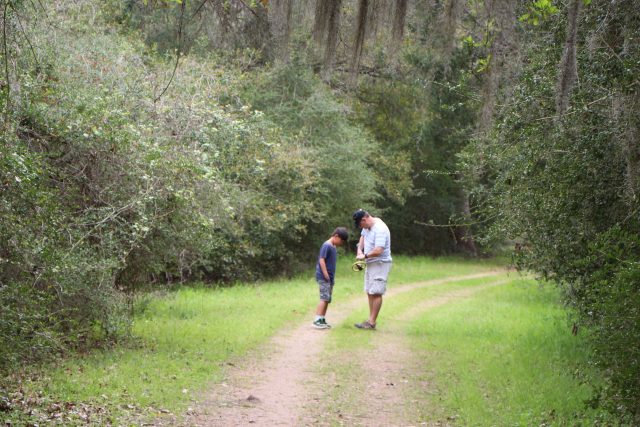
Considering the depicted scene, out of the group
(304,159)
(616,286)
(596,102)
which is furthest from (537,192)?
(304,159)

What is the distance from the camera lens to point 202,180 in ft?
38.8

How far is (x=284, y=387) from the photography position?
9.77 meters

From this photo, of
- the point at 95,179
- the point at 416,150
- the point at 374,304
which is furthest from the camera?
the point at 416,150

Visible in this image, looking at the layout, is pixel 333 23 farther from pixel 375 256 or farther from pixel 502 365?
pixel 375 256

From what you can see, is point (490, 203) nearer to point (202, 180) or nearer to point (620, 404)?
point (202, 180)

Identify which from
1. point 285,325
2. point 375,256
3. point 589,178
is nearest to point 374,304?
point 375,256

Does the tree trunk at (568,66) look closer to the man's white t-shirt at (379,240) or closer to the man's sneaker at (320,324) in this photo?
the man's white t-shirt at (379,240)

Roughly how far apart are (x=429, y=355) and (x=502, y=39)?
245 inches

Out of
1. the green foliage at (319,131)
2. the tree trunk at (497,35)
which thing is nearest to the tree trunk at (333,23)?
the tree trunk at (497,35)

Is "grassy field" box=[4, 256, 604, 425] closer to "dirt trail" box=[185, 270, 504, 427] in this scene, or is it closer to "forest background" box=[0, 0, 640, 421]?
"dirt trail" box=[185, 270, 504, 427]

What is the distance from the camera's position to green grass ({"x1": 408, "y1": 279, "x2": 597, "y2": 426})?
8555 millimetres

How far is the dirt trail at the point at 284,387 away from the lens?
834 cm

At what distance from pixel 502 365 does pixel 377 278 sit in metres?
3.39

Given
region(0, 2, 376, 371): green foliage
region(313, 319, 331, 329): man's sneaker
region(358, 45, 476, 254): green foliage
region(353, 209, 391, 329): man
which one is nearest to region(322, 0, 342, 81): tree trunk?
region(0, 2, 376, 371): green foliage
